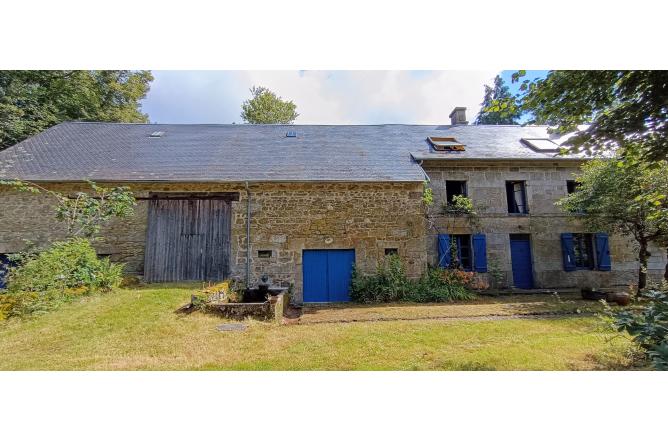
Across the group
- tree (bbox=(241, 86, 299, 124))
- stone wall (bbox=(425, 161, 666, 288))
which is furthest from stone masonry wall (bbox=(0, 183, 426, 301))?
tree (bbox=(241, 86, 299, 124))

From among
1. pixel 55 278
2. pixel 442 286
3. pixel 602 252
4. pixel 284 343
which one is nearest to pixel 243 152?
pixel 55 278

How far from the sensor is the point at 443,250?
9883 millimetres

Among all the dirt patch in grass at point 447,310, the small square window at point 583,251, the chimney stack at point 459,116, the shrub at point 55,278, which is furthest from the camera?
the chimney stack at point 459,116

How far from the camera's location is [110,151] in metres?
10.3

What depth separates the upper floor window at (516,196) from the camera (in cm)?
1073

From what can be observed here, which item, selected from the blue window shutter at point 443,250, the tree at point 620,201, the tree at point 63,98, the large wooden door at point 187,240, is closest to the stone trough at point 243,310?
the large wooden door at point 187,240

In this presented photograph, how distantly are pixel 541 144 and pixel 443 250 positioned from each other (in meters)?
5.98

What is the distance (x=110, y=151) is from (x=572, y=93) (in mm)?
12253

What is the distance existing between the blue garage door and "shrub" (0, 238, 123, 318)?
186 inches

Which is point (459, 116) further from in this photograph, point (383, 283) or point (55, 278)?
point (55, 278)

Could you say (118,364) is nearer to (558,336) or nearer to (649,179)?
(558,336)

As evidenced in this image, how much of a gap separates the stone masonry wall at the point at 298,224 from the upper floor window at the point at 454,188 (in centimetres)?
228

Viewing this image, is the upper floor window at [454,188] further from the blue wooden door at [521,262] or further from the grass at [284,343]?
the grass at [284,343]
